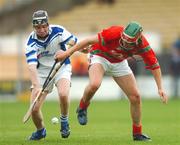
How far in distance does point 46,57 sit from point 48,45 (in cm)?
31

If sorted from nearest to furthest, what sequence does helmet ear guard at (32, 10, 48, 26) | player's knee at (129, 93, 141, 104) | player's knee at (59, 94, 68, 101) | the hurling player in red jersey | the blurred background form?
the hurling player in red jersey, helmet ear guard at (32, 10, 48, 26), player's knee at (129, 93, 141, 104), player's knee at (59, 94, 68, 101), the blurred background

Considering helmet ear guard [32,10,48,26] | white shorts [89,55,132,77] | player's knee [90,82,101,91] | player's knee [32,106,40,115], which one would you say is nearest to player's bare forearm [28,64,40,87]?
player's knee [32,106,40,115]

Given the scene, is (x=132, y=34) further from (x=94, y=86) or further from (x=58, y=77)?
(x=58, y=77)

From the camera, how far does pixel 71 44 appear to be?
15.0 metres

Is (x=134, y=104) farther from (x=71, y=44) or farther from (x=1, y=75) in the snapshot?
(x=1, y=75)

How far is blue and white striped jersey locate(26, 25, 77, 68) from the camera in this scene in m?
14.8

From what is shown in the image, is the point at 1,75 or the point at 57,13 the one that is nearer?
the point at 1,75

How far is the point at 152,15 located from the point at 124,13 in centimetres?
138

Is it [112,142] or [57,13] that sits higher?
[57,13]

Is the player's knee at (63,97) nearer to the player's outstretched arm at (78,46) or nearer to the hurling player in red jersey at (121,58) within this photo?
the hurling player in red jersey at (121,58)

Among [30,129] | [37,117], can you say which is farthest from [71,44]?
[30,129]

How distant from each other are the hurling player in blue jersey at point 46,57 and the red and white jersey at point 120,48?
905mm

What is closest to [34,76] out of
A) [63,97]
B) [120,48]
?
[63,97]

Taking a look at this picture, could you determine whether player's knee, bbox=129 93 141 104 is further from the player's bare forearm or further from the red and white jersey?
the player's bare forearm
